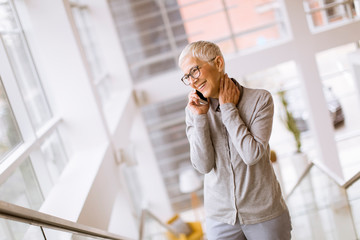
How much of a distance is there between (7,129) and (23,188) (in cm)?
42

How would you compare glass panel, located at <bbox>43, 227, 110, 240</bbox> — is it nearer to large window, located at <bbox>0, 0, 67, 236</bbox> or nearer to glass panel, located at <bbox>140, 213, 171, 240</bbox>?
large window, located at <bbox>0, 0, 67, 236</bbox>

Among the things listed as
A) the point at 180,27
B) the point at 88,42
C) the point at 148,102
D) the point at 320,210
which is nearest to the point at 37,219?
the point at 320,210

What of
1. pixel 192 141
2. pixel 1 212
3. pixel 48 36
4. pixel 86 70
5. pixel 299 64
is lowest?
pixel 299 64

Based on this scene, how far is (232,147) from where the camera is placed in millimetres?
2043

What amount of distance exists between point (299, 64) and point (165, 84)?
93.5 inches

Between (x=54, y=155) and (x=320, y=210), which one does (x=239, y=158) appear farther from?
(x=54, y=155)

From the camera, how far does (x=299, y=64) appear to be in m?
7.37

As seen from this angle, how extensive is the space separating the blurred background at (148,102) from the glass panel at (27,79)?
0.01 meters

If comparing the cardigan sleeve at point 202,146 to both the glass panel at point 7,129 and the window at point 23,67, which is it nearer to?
the glass panel at point 7,129

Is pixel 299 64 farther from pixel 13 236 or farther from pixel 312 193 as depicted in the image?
pixel 13 236

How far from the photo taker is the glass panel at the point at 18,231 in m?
1.68

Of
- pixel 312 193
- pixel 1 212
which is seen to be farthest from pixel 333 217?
pixel 1 212

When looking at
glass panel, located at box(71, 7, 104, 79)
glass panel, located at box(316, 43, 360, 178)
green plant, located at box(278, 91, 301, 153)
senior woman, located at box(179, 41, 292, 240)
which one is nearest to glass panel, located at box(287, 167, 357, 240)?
senior woman, located at box(179, 41, 292, 240)

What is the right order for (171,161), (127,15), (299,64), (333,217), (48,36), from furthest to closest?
1. (171,161)
2. (127,15)
3. (299,64)
4. (48,36)
5. (333,217)
